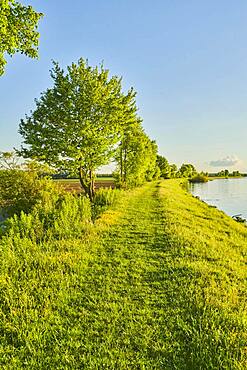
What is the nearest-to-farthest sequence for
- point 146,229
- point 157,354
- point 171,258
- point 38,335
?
point 157,354 < point 38,335 < point 171,258 < point 146,229

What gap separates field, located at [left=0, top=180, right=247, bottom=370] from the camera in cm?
368

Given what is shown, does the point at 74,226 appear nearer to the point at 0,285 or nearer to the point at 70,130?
the point at 0,285

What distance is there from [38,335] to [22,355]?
408mm

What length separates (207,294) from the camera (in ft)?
17.7

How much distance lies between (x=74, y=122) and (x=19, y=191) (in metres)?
5.95

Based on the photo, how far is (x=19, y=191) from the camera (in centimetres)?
1319

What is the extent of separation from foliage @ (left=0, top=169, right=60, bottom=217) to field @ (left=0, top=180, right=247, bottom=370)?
5333 millimetres

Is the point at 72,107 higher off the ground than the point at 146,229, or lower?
higher

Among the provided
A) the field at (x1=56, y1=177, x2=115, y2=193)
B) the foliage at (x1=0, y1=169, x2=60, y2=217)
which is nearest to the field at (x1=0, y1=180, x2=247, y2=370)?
the foliage at (x1=0, y1=169, x2=60, y2=217)

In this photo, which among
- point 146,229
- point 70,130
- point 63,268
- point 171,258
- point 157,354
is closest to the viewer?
point 157,354

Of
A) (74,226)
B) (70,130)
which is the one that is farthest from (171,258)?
(70,130)

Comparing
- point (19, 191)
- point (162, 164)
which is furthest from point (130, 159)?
point (162, 164)

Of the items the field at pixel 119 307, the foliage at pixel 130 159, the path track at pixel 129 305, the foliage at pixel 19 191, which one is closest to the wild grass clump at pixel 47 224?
the field at pixel 119 307

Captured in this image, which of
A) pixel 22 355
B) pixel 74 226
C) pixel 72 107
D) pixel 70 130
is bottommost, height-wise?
pixel 22 355
